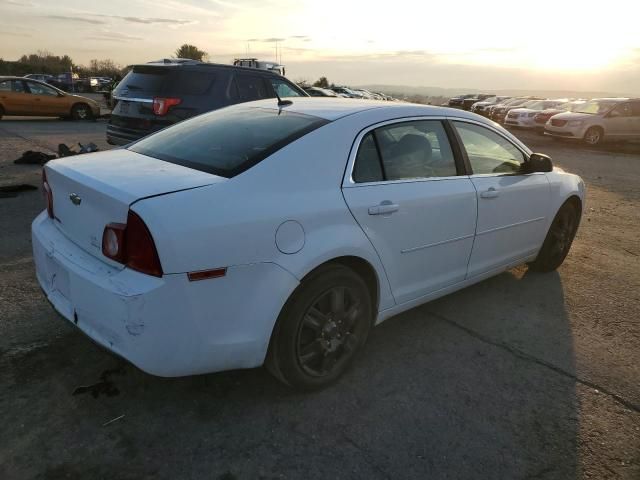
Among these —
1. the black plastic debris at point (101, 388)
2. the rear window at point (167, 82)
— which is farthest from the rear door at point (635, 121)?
the black plastic debris at point (101, 388)

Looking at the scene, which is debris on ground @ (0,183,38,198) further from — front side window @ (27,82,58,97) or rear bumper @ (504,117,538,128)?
rear bumper @ (504,117,538,128)

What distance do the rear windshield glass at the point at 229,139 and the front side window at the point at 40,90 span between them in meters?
16.6

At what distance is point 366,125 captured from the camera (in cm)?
312

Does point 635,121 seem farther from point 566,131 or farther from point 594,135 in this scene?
point 566,131

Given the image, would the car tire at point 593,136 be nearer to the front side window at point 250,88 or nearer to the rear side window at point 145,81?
the front side window at point 250,88

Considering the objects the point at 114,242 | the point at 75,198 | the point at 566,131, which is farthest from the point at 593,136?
the point at 114,242

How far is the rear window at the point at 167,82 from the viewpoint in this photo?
7617 millimetres

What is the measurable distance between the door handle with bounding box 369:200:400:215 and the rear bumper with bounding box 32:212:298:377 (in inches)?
26.6

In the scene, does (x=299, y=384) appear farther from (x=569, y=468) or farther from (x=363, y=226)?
(x=569, y=468)

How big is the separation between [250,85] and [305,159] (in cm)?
616

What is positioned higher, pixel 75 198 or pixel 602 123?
pixel 602 123

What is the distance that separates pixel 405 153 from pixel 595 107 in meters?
19.2

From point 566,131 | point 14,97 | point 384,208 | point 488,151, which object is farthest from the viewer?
point 566,131

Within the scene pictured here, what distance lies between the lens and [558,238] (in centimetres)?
484
